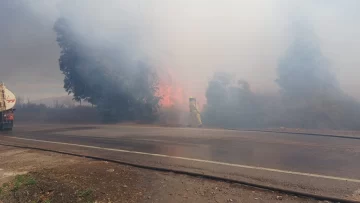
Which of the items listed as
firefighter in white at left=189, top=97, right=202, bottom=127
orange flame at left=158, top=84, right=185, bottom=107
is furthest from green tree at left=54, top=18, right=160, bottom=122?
firefighter in white at left=189, top=97, right=202, bottom=127

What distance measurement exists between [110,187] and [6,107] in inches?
687

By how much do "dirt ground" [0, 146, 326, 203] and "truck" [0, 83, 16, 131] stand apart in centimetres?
1361

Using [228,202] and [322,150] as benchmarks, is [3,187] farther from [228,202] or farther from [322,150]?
[322,150]

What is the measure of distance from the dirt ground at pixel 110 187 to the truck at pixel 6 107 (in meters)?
13.6

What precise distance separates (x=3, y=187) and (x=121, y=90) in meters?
21.8

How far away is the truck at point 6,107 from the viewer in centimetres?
1767

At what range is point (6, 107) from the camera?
710 inches

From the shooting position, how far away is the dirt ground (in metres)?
4.35

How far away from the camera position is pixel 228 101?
24.0m

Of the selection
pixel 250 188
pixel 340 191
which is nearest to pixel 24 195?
pixel 250 188

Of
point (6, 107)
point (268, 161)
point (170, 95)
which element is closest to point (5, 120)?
point (6, 107)

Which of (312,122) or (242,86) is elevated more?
(242,86)

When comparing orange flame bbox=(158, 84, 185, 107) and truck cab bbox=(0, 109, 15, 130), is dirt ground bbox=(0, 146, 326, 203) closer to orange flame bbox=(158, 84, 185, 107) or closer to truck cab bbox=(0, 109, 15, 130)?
truck cab bbox=(0, 109, 15, 130)

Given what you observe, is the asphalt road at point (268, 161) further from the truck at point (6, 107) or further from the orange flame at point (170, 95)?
the orange flame at point (170, 95)
